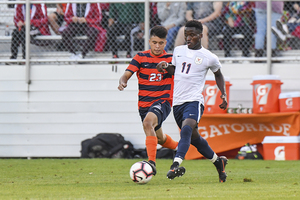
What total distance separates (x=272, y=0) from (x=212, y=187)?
6808 millimetres

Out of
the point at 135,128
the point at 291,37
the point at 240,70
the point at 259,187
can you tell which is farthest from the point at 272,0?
the point at 259,187

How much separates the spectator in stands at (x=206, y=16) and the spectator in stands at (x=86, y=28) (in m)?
1.76

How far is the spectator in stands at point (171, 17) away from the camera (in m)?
10.9

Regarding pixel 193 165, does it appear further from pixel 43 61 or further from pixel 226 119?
pixel 43 61

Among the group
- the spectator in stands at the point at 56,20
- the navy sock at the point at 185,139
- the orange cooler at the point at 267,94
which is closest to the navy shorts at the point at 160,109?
the navy sock at the point at 185,139

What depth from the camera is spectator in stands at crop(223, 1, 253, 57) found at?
426 inches

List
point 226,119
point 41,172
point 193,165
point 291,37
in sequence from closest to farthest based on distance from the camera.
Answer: point 41,172
point 193,165
point 226,119
point 291,37

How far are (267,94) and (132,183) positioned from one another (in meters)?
4.79

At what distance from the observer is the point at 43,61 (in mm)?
11141

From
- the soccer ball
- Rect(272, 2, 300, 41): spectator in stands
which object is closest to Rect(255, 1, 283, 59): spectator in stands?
Rect(272, 2, 300, 41): spectator in stands

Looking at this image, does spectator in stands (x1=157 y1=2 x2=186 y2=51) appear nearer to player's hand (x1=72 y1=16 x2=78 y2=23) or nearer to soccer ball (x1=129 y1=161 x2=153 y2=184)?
player's hand (x1=72 y1=16 x2=78 y2=23)

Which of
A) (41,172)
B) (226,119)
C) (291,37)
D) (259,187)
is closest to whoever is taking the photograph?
(259,187)

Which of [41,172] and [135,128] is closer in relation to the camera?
[41,172]

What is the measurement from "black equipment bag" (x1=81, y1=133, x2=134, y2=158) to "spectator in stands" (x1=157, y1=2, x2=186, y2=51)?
2323mm
